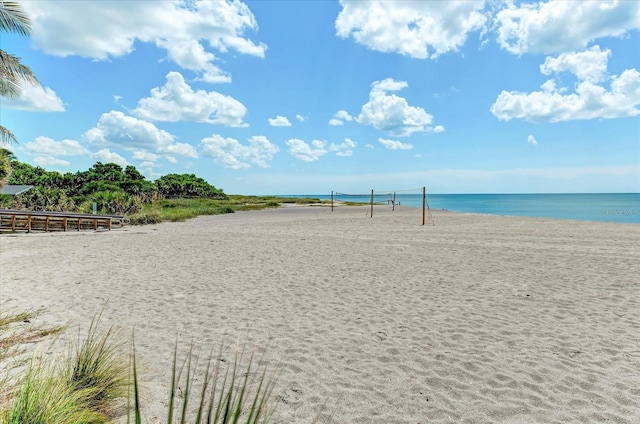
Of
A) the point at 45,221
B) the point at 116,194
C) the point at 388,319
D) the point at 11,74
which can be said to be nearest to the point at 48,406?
the point at 388,319

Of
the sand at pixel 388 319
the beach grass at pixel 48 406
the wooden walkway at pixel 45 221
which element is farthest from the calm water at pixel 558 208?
the beach grass at pixel 48 406

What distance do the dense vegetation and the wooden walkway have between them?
9.96 ft

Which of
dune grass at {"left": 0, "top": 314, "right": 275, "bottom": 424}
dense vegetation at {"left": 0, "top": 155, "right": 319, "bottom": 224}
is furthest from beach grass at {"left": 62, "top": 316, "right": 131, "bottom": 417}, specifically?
dense vegetation at {"left": 0, "top": 155, "right": 319, "bottom": 224}

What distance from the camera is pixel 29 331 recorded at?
4891 millimetres

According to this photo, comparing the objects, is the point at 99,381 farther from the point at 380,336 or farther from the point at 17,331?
the point at 380,336

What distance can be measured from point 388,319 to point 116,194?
2913 centimetres

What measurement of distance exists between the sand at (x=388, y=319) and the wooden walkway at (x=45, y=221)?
21.3 ft

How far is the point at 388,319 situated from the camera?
548 centimetres

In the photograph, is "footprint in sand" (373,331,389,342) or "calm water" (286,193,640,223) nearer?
"footprint in sand" (373,331,389,342)

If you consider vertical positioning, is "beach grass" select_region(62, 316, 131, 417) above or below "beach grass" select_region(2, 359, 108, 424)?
below

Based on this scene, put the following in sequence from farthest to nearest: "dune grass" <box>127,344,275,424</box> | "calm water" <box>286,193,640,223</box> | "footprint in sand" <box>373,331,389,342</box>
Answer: "calm water" <box>286,193,640,223</box>
"footprint in sand" <box>373,331,389,342</box>
"dune grass" <box>127,344,275,424</box>

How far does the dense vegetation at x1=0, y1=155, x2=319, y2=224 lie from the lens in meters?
25.8

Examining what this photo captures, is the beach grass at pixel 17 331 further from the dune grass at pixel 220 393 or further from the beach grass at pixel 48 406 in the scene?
the dune grass at pixel 220 393

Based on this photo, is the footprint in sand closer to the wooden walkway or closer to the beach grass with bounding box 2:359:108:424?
the beach grass with bounding box 2:359:108:424
